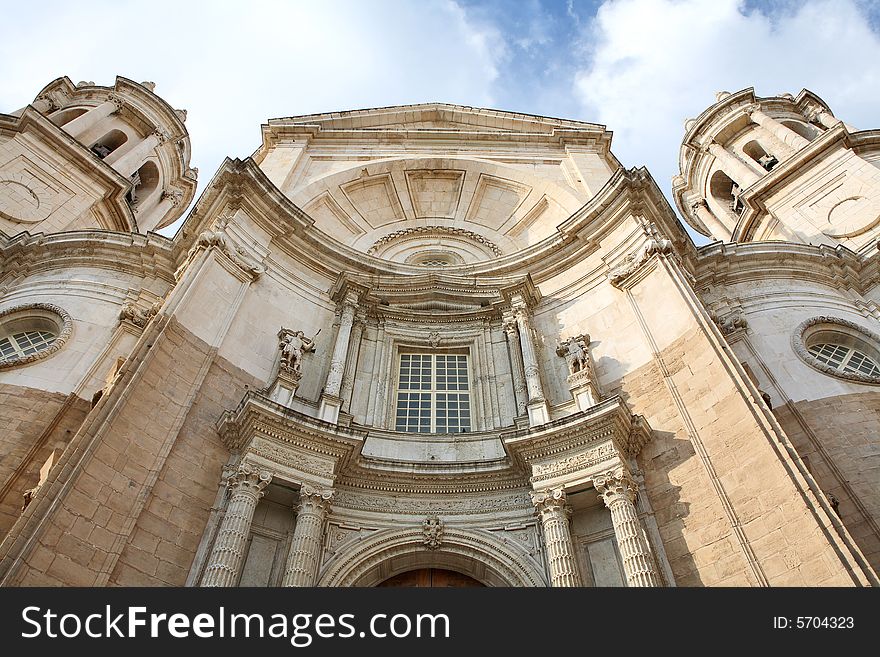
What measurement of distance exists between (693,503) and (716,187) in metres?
28.3

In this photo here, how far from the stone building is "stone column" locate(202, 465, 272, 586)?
60mm

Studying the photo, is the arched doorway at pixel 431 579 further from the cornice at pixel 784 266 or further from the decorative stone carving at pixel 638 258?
the cornice at pixel 784 266

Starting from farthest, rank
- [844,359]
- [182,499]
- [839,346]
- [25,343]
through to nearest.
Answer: [839,346]
[844,359]
[25,343]
[182,499]

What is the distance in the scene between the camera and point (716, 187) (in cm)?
3659

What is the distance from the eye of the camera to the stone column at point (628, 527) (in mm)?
11953

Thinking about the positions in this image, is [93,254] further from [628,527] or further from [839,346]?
[839,346]

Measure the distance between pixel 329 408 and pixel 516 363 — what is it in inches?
217

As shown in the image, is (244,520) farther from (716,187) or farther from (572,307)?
(716,187)

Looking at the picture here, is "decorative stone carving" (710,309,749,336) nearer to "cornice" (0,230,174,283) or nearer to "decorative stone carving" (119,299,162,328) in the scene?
"decorative stone carving" (119,299,162,328)

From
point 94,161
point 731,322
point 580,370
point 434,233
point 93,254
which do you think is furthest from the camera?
point 94,161

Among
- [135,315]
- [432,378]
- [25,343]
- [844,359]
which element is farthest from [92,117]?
[844,359]

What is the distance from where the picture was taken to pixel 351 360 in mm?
18469

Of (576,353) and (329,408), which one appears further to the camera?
(576,353)
